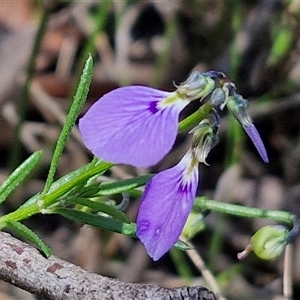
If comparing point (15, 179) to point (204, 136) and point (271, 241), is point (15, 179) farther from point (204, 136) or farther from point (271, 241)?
point (271, 241)

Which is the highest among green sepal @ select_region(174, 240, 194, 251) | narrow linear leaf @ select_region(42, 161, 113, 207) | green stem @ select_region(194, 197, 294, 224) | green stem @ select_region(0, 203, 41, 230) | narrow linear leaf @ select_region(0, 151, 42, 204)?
narrow linear leaf @ select_region(42, 161, 113, 207)

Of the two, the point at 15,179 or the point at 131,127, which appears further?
the point at 15,179

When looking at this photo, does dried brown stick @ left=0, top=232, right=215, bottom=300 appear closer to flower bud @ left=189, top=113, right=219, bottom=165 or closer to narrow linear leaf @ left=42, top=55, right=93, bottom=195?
narrow linear leaf @ left=42, top=55, right=93, bottom=195

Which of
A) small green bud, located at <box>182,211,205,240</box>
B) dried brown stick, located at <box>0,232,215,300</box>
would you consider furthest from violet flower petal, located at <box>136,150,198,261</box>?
small green bud, located at <box>182,211,205,240</box>

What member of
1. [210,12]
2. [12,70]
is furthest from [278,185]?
[12,70]

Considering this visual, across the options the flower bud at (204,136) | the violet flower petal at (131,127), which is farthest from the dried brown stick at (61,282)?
the flower bud at (204,136)

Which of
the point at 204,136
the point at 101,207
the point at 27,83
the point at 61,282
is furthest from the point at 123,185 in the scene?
the point at 27,83
